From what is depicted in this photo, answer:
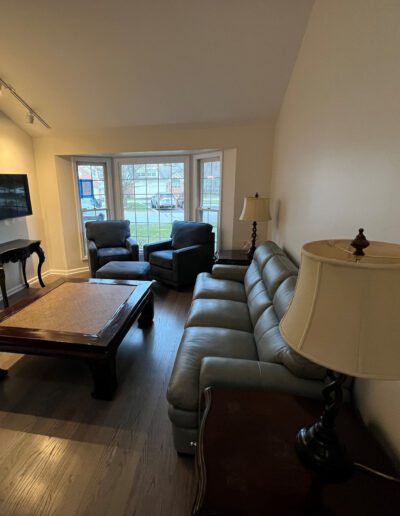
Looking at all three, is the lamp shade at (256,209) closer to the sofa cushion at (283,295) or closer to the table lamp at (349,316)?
the sofa cushion at (283,295)

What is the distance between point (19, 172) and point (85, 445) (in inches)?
148

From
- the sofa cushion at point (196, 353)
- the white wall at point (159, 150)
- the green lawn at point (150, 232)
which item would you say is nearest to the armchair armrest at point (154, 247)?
the green lawn at point (150, 232)

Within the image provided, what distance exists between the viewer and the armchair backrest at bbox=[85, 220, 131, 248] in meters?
4.52

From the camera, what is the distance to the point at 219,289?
2717mm

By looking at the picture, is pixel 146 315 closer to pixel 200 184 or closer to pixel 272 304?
pixel 272 304

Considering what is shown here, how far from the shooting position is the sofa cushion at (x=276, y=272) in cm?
207

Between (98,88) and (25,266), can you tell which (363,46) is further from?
(25,266)

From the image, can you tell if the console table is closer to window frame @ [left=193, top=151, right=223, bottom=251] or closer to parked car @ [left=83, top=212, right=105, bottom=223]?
parked car @ [left=83, top=212, right=105, bottom=223]

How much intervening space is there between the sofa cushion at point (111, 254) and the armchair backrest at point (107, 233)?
0.55 ft

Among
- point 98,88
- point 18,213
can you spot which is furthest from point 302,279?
point 18,213

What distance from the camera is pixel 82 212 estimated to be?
4777mm

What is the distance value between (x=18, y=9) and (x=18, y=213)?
2.28 meters

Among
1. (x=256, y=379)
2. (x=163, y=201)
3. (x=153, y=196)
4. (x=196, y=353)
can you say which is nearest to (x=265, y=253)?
(x=196, y=353)

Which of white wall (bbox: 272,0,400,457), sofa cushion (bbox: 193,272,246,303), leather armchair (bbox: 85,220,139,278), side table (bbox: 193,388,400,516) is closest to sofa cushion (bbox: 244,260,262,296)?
sofa cushion (bbox: 193,272,246,303)
